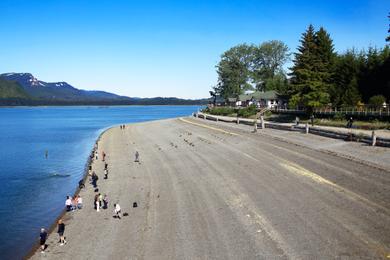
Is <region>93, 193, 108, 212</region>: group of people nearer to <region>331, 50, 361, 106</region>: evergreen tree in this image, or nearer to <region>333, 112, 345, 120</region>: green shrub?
<region>333, 112, 345, 120</region>: green shrub

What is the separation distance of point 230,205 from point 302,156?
1654cm

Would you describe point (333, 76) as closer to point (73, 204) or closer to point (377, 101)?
point (377, 101)

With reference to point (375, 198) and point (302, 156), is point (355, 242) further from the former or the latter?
point (302, 156)

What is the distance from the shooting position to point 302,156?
43.7 m

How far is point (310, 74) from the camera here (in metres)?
71.2

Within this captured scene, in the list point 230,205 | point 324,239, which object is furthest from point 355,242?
point 230,205

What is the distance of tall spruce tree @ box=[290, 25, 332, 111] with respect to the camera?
70375 mm

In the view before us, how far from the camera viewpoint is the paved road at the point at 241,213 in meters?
21.9

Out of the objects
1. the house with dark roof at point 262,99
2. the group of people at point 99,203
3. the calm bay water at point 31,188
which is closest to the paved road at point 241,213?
the group of people at point 99,203

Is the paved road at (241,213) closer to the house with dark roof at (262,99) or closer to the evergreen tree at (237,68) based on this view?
the house with dark roof at (262,99)

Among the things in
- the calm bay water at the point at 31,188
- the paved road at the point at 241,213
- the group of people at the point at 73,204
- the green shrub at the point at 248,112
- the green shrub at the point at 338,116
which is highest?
the green shrub at the point at 338,116

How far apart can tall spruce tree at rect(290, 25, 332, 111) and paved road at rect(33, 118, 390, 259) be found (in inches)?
1037

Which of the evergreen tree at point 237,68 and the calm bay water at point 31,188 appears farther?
the evergreen tree at point 237,68

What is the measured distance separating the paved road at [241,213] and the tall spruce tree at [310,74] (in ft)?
86.4
